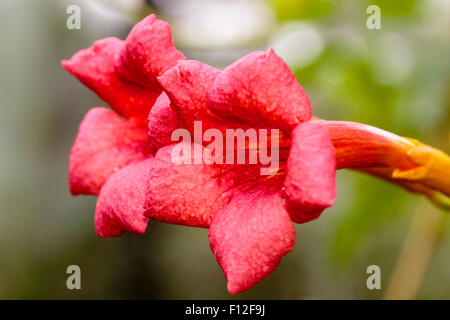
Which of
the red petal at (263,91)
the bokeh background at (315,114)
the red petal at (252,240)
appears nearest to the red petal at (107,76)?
the red petal at (263,91)

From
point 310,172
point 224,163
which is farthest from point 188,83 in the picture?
point 310,172

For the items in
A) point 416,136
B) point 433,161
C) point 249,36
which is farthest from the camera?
point 249,36

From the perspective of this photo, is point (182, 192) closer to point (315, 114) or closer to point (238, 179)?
point (238, 179)

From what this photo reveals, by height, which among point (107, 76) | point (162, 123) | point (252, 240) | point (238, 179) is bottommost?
point (252, 240)

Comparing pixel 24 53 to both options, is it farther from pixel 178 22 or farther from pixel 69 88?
pixel 178 22

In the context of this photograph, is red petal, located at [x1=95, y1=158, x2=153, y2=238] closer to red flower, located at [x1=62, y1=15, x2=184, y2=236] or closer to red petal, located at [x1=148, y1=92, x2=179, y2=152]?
red flower, located at [x1=62, y1=15, x2=184, y2=236]

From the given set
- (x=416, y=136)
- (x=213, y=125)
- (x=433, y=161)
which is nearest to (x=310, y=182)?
(x=213, y=125)
